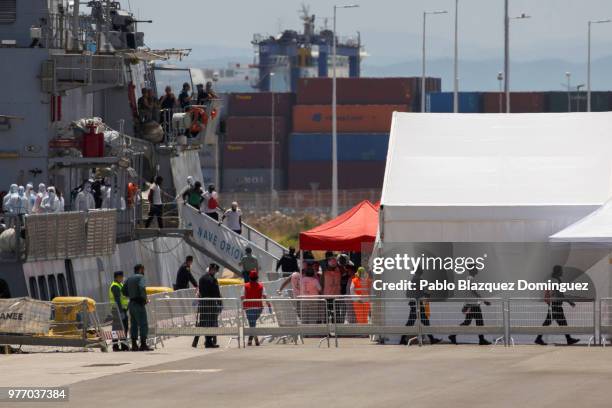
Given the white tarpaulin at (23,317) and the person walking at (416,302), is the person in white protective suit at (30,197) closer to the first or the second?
the white tarpaulin at (23,317)

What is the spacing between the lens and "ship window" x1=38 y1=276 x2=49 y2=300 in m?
34.1

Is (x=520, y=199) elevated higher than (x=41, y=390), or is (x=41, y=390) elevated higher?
(x=520, y=199)

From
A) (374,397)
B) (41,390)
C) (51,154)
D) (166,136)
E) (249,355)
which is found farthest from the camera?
(166,136)

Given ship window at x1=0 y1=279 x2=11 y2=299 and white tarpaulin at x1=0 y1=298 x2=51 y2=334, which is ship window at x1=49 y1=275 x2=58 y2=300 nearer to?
ship window at x1=0 y1=279 x2=11 y2=299

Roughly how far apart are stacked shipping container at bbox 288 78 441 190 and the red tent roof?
101 metres

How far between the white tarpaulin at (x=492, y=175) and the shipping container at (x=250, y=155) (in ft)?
361

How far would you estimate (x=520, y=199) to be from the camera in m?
27.7

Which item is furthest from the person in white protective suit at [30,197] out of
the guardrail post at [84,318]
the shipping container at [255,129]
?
the shipping container at [255,129]

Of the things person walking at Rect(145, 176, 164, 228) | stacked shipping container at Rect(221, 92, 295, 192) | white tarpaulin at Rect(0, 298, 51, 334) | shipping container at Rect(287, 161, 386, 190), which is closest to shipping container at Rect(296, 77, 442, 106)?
stacked shipping container at Rect(221, 92, 295, 192)

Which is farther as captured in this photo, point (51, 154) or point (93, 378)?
point (51, 154)

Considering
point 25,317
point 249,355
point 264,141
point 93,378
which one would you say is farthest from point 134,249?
point 264,141

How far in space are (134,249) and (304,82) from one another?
334 feet

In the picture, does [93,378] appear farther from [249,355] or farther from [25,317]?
[25,317]

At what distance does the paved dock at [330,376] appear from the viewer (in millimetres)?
19422
